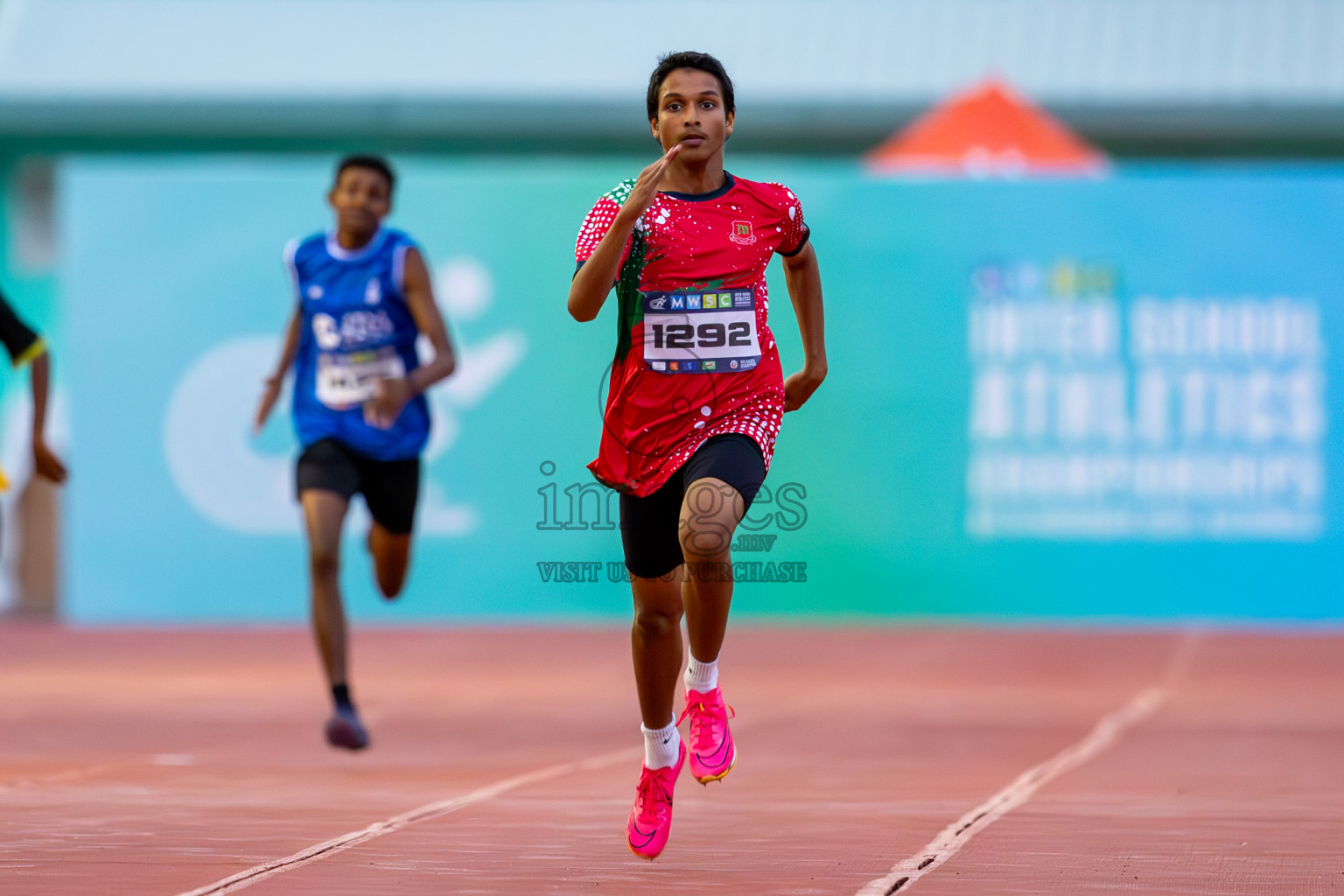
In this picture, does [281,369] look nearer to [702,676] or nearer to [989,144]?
[702,676]

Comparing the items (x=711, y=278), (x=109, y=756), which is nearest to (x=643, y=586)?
(x=711, y=278)

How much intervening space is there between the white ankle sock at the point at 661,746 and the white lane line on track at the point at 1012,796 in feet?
2.09

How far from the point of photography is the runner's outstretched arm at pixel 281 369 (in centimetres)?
832

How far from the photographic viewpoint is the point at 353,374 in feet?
26.6

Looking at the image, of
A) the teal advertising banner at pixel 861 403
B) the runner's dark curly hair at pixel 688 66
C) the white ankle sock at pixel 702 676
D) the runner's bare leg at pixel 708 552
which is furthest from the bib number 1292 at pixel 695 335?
the teal advertising banner at pixel 861 403

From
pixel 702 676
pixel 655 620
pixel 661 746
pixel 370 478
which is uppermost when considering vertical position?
pixel 370 478

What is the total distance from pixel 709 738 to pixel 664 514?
1.85 ft

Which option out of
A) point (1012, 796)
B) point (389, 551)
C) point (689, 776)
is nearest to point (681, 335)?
point (1012, 796)

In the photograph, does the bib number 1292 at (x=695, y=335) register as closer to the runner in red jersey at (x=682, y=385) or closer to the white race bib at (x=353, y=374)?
the runner in red jersey at (x=682, y=385)

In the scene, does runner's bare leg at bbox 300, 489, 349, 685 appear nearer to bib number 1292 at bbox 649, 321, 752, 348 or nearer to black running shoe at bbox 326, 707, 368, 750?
black running shoe at bbox 326, 707, 368, 750

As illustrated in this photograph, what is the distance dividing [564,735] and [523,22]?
15.1 m

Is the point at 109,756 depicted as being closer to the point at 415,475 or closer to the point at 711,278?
the point at 415,475

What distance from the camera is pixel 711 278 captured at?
5254 millimetres

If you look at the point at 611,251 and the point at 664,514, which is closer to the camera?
the point at 611,251
